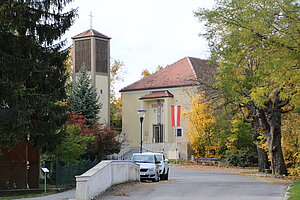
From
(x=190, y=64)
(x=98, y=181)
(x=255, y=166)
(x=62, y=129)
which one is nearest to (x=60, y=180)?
(x=62, y=129)

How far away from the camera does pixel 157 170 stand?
28.6 m

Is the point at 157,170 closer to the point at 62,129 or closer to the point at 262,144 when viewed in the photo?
the point at 62,129

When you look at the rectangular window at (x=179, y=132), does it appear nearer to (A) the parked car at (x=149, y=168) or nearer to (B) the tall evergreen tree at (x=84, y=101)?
(B) the tall evergreen tree at (x=84, y=101)

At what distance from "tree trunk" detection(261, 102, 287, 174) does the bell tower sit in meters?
29.4

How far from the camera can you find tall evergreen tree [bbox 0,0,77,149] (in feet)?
74.5

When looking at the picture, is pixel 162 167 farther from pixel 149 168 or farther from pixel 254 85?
pixel 254 85

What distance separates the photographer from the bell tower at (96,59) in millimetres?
62312

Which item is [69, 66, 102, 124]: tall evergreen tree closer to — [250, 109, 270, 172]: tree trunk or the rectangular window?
[250, 109, 270, 172]: tree trunk

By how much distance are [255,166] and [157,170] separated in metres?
24.0

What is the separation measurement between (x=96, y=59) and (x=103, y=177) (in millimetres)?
42085

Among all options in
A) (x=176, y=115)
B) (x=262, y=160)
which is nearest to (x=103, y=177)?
(x=262, y=160)

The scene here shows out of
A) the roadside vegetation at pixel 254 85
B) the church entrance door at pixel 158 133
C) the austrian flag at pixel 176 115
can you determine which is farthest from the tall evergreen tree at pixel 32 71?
the church entrance door at pixel 158 133

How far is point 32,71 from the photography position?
23547 mm

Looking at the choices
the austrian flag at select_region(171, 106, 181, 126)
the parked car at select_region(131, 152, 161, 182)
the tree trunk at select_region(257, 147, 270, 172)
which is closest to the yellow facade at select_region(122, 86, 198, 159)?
the austrian flag at select_region(171, 106, 181, 126)
